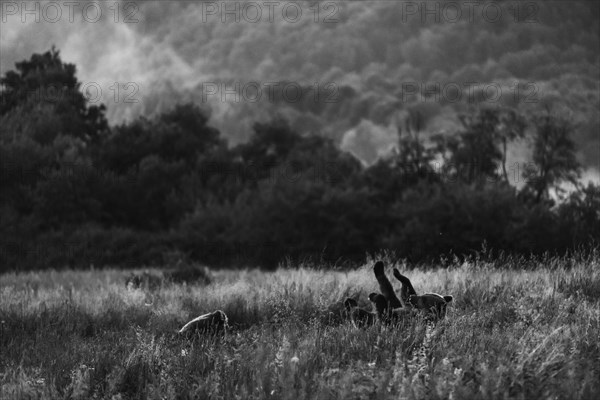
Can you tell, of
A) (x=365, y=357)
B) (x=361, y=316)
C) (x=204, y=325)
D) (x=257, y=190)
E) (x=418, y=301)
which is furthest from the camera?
(x=257, y=190)

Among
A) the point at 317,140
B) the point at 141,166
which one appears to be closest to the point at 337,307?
the point at 141,166

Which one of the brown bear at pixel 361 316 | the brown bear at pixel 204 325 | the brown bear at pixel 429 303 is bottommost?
the brown bear at pixel 204 325

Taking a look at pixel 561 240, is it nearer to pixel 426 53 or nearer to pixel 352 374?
pixel 352 374

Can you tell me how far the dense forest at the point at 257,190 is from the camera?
3094cm

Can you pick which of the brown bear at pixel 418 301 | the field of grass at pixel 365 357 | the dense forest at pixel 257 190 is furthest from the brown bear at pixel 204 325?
the dense forest at pixel 257 190

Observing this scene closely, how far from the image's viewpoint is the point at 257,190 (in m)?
37.7

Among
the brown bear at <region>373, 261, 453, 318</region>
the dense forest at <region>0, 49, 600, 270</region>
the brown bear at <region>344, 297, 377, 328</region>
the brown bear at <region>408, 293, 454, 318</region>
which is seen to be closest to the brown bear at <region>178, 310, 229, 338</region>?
the brown bear at <region>344, 297, 377, 328</region>

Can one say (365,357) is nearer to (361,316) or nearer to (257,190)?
(361,316)

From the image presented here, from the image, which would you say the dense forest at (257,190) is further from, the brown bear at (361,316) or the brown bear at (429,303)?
the brown bear at (429,303)

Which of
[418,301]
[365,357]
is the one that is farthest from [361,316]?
[365,357]

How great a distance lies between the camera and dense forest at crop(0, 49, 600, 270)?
30.9 m

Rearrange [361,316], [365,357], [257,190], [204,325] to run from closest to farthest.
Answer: [365,357] < [361,316] < [204,325] < [257,190]

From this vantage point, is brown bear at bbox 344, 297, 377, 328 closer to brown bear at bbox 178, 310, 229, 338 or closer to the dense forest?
brown bear at bbox 178, 310, 229, 338

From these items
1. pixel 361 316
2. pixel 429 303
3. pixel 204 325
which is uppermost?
pixel 429 303
